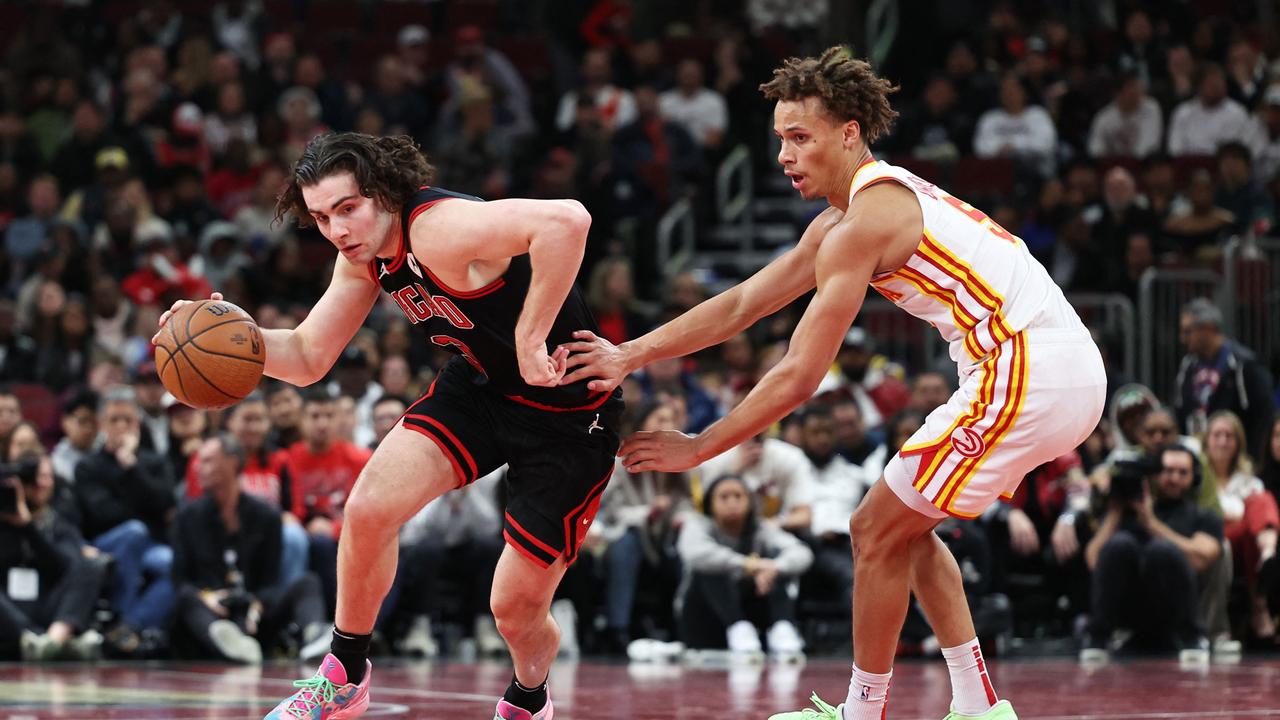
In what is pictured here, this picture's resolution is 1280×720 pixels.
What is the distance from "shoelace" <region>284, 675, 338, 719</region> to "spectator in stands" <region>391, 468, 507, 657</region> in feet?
17.0

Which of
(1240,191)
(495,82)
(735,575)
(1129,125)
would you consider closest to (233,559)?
(735,575)

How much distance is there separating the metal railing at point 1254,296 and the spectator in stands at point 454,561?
18.5ft

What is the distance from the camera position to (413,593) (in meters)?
11.0

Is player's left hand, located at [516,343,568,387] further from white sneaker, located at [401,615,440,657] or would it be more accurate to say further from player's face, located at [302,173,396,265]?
white sneaker, located at [401,615,440,657]

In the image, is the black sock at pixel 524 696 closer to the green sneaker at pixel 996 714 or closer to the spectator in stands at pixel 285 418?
the green sneaker at pixel 996 714

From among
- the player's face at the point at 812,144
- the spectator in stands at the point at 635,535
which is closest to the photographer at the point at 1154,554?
the spectator in stands at the point at 635,535

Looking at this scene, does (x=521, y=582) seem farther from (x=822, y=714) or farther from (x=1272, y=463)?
(x=1272, y=463)

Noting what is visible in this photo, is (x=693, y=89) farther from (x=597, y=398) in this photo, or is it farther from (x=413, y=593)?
(x=597, y=398)

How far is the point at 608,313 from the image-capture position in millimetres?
13781

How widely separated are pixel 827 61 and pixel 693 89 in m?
11.3

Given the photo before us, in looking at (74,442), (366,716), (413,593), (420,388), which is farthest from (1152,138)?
(366,716)

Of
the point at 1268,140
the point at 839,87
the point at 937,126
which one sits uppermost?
the point at 937,126

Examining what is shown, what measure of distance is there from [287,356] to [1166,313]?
905 centimetres

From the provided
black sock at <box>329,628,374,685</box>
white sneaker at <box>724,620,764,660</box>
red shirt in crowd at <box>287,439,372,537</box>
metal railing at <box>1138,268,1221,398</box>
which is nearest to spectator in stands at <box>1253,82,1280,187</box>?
metal railing at <box>1138,268,1221,398</box>
